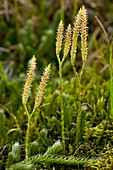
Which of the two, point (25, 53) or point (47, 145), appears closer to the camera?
point (47, 145)

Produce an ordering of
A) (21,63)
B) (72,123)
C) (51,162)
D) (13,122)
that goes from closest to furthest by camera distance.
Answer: (51,162)
(72,123)
(13,122)
(21,63)

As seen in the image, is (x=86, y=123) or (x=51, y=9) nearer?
(x=86, y=123)

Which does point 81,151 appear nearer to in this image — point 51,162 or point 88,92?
point 51,162

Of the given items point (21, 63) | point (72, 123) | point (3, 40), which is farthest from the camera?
point (3, 40)

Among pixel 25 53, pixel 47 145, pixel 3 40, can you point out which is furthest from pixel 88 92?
pixel 3 40

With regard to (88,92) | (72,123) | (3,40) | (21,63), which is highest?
(3,40)

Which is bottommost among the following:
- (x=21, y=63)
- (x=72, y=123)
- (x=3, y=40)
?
(x=72, y=123)

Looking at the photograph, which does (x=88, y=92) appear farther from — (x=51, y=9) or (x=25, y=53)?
(x=51, y=9)

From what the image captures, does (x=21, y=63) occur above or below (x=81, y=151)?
above

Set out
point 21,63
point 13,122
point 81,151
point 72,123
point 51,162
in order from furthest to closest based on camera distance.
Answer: point 21,63
point 13,122
point 72,123
point 81,151
point 51,162

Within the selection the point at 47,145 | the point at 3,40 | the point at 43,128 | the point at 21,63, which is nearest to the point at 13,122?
the point at 43,128
